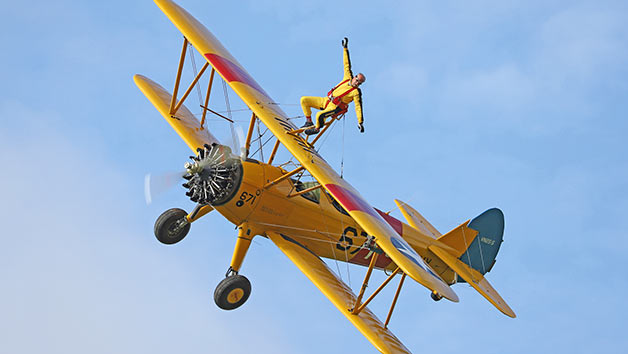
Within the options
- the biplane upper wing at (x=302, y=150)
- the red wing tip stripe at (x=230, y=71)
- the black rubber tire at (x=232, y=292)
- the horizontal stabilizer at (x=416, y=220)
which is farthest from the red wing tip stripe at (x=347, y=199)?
the horizontal stabilizer at (x=416, y=220)

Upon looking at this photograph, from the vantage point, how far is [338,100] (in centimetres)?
1466

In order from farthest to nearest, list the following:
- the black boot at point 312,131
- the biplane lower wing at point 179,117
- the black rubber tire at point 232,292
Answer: the biplane lower wing at point 179,117 → the black rubber tire at point 232,292 → the black boot at point 312,131

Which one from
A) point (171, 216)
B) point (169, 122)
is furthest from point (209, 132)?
point (171, 216)

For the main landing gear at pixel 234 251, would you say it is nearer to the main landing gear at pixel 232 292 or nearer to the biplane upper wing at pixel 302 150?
the main landing gear at pixel 232 292

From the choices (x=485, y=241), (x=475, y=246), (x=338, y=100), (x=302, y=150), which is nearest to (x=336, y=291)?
(x=302, y=150)

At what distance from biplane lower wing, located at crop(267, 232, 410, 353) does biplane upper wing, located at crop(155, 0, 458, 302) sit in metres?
1.45

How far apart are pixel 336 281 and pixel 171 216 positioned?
10.8 ft

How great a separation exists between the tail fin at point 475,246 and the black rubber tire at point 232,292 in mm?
4415

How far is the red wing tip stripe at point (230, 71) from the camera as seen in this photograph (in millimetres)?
15617

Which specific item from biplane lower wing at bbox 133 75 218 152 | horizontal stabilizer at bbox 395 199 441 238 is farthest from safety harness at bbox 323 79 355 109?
horizontal stabilizer at bbox 395 199 441 238

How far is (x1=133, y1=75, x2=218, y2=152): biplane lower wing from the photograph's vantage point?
54.3 feet

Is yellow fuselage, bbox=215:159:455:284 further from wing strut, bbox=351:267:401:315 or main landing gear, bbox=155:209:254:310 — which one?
wing strut, bbox=351:267:401:315

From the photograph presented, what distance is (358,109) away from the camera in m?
14.4

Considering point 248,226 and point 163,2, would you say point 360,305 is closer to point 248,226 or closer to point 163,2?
point 248,226
